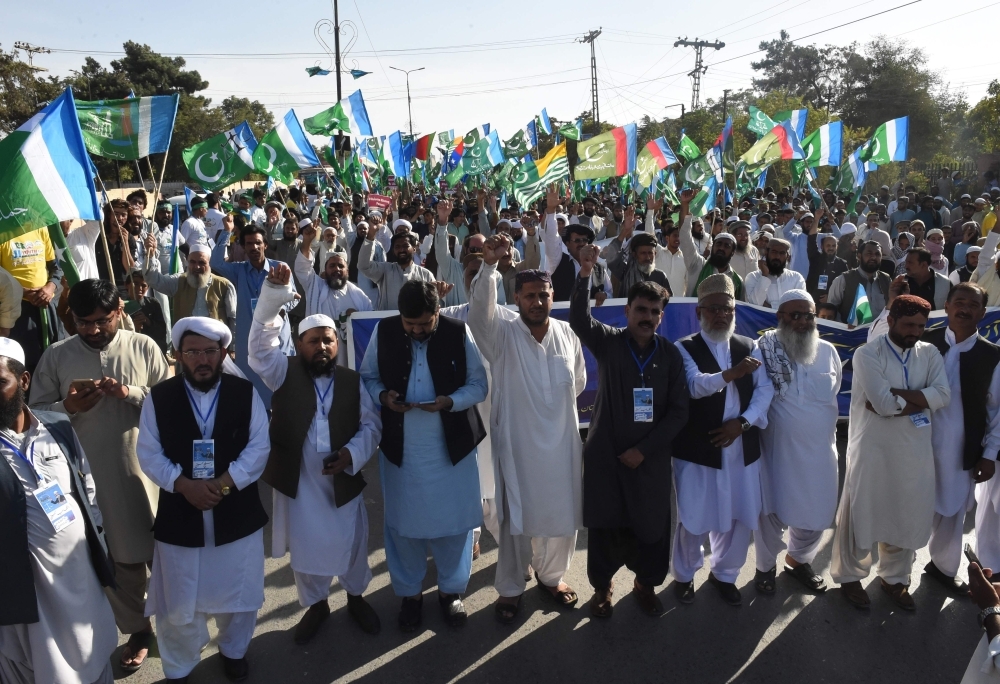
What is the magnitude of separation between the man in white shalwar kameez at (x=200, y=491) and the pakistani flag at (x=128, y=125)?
332 centimetres

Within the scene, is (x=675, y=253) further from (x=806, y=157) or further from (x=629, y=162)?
(x=806, y=157)

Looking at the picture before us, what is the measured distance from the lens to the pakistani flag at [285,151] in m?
10.3

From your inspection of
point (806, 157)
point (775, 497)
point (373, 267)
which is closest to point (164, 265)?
point (373, 267)

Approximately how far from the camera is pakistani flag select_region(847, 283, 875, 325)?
6035 mm

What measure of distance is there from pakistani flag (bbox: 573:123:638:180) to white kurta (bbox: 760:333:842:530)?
23.7ft

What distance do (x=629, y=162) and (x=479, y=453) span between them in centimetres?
753

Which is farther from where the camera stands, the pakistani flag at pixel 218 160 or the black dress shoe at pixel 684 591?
the pakistani flag at pixel 218 160

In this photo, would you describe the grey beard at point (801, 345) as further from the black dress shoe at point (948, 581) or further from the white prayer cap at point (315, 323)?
the white prayer cap at point (315, 323)

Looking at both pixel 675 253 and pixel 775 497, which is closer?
pixel 775 497

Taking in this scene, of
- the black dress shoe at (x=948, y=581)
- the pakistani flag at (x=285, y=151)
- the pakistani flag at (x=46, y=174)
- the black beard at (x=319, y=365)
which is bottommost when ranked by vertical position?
the black dress shoe at (x=948, y=581)

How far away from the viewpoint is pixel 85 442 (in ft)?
10.3

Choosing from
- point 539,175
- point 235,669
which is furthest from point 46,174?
point 539,175

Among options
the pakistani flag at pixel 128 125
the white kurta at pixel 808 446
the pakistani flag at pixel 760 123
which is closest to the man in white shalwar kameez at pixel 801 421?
the white kurta at pixel 808 446

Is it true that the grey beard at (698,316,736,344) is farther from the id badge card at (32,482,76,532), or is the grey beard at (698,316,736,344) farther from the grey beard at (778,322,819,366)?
the id badge card at (32,482,76,532)
